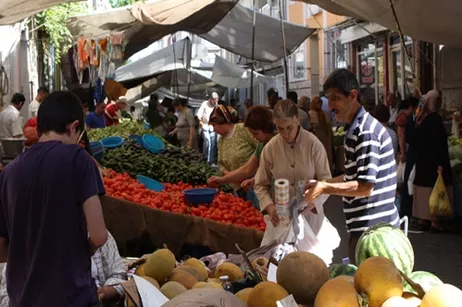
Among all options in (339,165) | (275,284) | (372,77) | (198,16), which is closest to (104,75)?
(198,16)

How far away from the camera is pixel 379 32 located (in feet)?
65.1

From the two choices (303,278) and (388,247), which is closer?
(303,278)

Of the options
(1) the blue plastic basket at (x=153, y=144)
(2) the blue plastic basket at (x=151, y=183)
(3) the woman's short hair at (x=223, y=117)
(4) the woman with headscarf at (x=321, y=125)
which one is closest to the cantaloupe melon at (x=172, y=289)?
(3) the woman's short hair at (x=223, y=117)

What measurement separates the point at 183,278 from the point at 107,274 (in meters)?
0.42

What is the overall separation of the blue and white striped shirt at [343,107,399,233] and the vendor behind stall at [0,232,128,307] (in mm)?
1692

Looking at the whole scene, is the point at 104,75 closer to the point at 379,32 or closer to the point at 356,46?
the point at 379,32

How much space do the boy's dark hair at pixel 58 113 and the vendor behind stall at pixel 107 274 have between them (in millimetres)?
825

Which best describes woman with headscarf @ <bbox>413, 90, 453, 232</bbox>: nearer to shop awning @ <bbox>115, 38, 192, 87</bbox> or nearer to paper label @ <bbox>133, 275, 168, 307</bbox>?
paper label @ <bbox>133, 275, 168, 307</bbox>

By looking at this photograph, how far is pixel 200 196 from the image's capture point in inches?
284

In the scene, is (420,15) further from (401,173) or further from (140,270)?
(140,270)

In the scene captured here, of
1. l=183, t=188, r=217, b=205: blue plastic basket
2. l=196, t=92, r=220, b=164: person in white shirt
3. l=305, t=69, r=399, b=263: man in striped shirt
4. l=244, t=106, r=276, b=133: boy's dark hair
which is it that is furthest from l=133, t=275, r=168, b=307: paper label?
l=196, t=92, r=220, b=164: person in white shirt

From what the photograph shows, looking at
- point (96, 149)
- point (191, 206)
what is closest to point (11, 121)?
point (96, 149)

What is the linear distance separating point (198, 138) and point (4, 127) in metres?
9.28

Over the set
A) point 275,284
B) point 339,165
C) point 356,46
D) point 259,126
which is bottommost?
point 339,165
